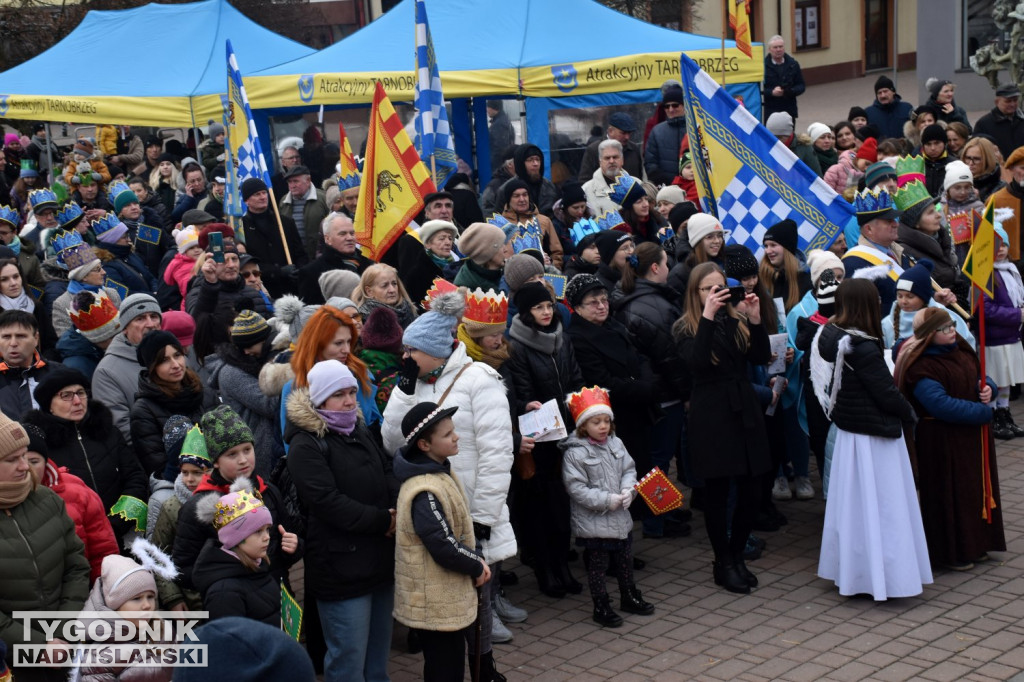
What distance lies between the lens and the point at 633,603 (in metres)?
6.95

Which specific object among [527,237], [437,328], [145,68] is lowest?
[437,328]

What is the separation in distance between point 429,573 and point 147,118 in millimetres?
12826

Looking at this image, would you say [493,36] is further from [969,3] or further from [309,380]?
[969,3]

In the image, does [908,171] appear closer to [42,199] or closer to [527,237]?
[527,237]

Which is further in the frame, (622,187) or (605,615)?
(622,187)

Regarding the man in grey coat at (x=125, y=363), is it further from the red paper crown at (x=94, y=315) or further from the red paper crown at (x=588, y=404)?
the red paper crown at (x=588, y=404)

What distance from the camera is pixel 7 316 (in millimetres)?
6793

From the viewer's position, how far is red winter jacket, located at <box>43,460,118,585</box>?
5.39 meters

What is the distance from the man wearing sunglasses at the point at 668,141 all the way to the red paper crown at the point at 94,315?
706cm

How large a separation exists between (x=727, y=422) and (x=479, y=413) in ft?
5.75

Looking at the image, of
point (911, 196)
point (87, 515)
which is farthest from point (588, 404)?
point (911, 196)

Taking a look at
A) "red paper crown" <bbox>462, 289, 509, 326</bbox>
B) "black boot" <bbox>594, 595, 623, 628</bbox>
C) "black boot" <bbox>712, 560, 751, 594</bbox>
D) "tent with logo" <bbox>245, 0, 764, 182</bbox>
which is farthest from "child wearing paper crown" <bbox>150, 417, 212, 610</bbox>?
"tent with logo" <bbox>245, 0, 764, 182</bbox>

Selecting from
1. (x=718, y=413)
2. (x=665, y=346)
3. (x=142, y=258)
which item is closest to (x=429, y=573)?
(x=718, y=413)

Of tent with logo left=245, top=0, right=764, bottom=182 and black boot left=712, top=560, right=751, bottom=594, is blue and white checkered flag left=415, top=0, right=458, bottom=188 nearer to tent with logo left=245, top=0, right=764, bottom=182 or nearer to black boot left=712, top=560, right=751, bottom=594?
tent with logo left=245, top=0, right=764, bottom=182
